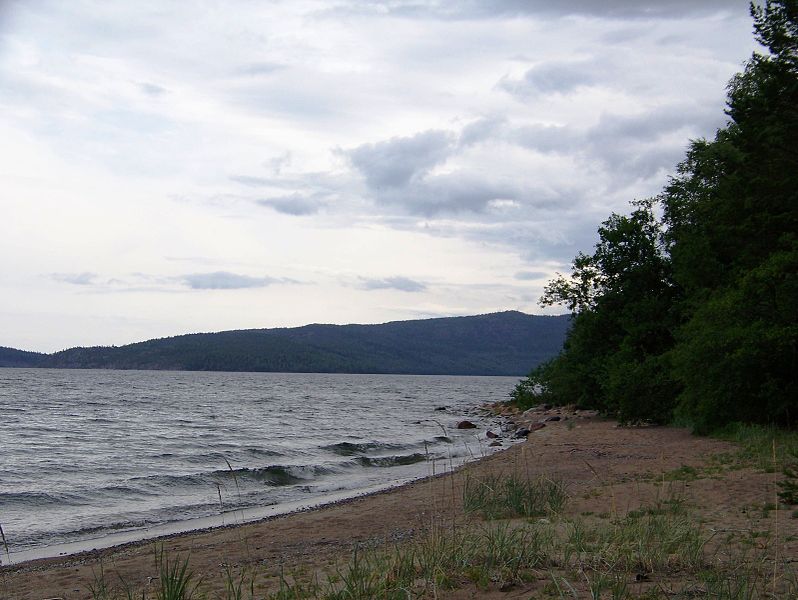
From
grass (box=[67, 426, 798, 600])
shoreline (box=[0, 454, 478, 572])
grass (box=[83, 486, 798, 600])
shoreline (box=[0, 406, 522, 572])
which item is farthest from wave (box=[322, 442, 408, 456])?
grass (box=[83, 486, 798, 600])

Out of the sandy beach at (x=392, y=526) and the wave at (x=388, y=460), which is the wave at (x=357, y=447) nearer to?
the wave at (x=388, y=460)

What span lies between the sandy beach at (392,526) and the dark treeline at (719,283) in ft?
8.50

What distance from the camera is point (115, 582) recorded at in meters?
9.61

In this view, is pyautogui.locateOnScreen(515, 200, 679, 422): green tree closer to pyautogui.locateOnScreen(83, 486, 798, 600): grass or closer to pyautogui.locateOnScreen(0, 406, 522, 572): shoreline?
pyautogui.locateOnScreen(0, 406, 522, 572): shoreline

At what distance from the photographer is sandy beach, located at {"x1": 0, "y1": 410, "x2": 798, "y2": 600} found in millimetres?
8781

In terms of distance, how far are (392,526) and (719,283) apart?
1686cm

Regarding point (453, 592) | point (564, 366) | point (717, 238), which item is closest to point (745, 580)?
point (453, 592)

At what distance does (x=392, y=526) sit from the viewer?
12.7 m

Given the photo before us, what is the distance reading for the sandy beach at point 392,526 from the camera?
878 centimetres

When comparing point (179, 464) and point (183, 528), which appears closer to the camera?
point (183, 528)

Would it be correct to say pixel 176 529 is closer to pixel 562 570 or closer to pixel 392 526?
pixel 392 526

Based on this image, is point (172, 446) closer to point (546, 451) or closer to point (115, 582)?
point (546, 451)

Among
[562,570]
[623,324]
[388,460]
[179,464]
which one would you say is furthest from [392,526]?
[623,324]

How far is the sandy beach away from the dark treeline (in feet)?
8.50
